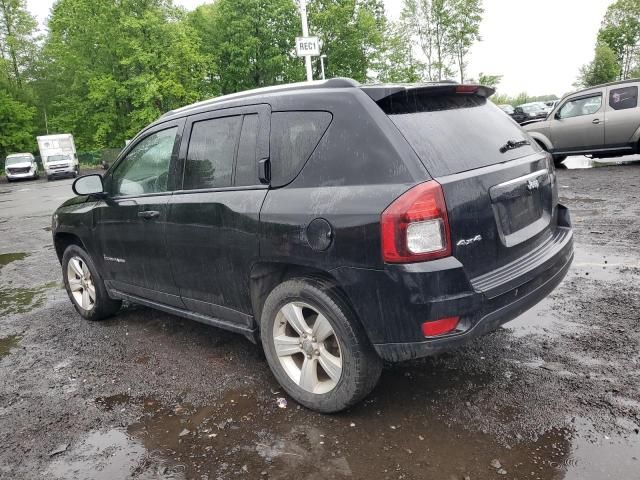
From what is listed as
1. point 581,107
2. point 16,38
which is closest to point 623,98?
point 581,107

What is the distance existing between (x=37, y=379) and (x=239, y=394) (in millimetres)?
1639

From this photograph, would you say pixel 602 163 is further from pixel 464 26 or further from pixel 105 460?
pixel 464 26

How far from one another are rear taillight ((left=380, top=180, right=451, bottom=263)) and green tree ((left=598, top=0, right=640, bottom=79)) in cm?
5828

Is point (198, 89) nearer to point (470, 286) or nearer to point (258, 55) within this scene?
point (258, 55)

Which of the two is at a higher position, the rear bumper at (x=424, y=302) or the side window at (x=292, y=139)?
the side window at (x=292, y=139)

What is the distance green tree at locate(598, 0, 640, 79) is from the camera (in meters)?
49.3

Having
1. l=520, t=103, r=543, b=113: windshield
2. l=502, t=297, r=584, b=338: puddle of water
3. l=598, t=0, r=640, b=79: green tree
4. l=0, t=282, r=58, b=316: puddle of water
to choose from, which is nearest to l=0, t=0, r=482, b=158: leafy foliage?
l=520, t=103, r=543, b=113: windshield

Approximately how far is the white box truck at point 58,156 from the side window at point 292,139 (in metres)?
33.4

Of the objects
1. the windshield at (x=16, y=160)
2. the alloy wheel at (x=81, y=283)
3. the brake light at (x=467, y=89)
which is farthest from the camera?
the windshield at (x=16, y=160)

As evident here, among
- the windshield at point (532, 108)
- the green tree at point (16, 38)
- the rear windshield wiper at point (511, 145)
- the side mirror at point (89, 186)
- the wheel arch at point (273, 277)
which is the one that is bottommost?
the wheel arch at point (273, 277)

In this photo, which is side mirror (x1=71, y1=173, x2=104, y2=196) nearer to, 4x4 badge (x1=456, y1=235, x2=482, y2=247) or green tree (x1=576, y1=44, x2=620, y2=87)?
4x4 badge (x1=456, y1=235, x2=482, y2=247)

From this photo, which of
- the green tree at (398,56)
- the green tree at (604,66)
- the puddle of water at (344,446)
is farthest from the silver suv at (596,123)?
the green tree at (604,66)

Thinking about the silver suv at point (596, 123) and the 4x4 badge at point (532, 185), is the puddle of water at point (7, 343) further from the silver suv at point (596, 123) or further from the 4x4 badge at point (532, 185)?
the silver suv at point (596, 123)

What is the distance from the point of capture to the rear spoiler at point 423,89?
2.79 m
